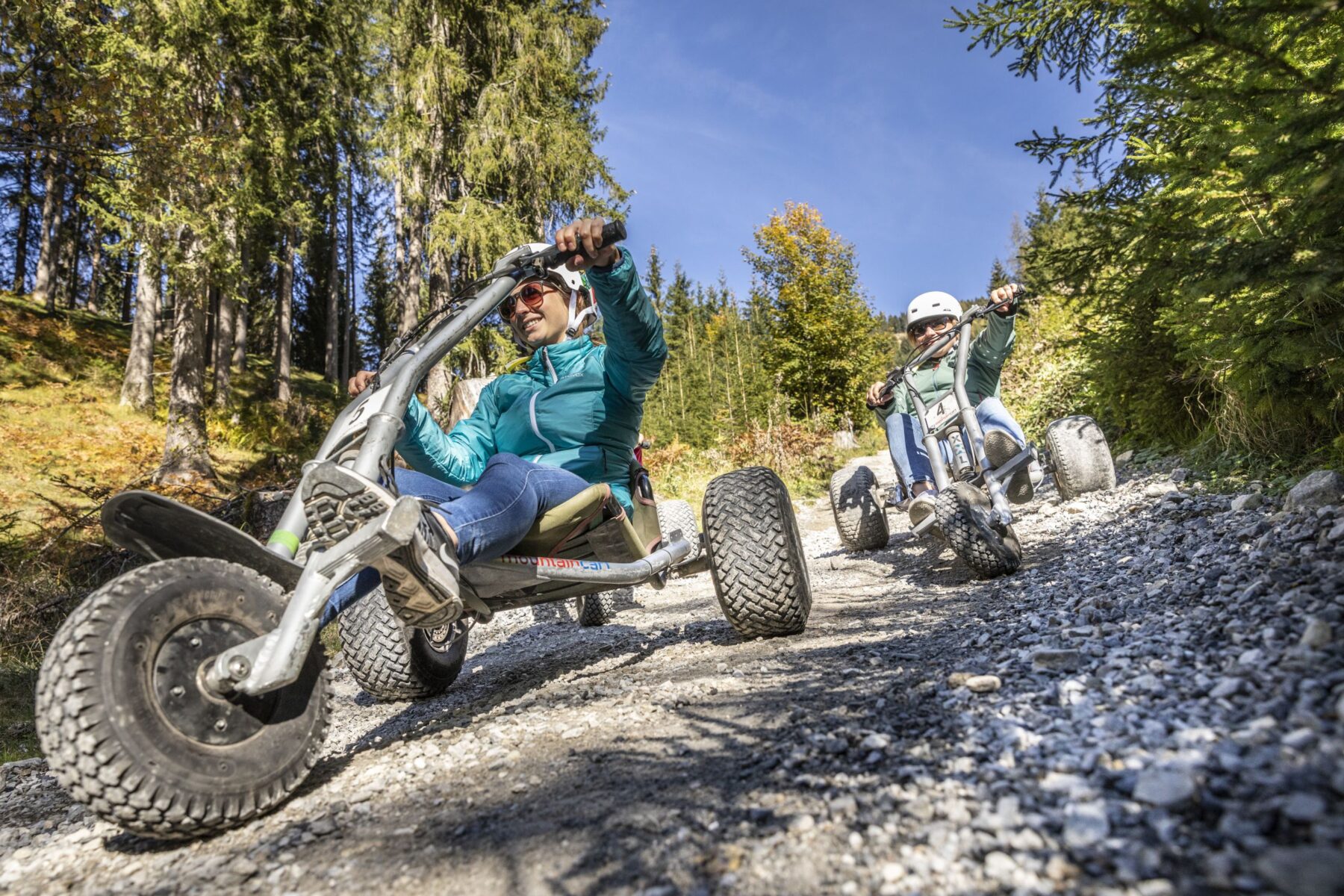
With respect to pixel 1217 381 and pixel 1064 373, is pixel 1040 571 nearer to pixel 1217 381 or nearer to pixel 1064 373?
pixel 1217 381

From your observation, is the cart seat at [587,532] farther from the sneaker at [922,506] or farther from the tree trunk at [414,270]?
the tree trunk at [414,270]

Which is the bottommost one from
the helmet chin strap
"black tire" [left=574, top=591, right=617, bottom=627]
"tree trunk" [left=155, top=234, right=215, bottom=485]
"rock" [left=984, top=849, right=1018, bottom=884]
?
"rock" [left=984, top=849, right=1018, bottom=884]

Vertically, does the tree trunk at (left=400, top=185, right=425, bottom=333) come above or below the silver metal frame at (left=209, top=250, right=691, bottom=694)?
above

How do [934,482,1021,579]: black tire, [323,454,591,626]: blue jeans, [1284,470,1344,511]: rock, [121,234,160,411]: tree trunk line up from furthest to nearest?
[121,234,160,411]: tree trunk → [934,482,1021,579]: black tire → [1284,470,1344,511]: rock → [323,454,591,626]: blue jeans

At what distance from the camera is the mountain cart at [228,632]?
4.60ft

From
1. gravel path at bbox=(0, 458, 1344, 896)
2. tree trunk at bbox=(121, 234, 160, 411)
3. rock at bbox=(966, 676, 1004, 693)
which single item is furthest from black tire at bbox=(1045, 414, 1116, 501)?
tree trunk at bbox=(121, 234, 160, 411)

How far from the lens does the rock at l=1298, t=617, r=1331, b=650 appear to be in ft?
4.39

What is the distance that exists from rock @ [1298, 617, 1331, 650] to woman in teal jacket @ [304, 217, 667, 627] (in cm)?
197

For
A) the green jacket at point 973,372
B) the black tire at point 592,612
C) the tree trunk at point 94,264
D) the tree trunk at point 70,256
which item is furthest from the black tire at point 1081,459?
the tree trunk at point 70,256

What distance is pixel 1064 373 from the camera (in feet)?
31.1

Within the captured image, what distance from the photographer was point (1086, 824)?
3.44 ft

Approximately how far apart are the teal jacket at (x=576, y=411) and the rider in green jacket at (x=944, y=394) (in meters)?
2.28

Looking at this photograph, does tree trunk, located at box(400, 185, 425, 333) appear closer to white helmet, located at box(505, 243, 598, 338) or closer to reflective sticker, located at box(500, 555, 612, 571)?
white helmet, located at box(505, 243, 598, 338)

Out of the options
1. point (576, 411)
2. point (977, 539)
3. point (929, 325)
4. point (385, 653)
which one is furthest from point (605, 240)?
point (929, 325)
